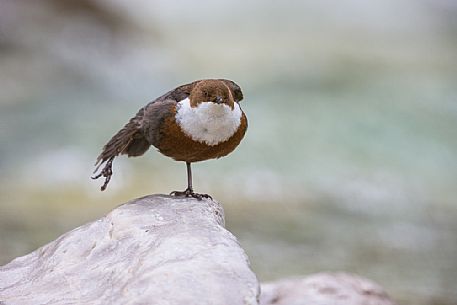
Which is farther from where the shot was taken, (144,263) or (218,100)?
(218,100)

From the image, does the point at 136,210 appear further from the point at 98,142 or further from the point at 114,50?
the point at 114,50

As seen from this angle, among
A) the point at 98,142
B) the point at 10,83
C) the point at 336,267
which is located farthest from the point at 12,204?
the point at 336,267

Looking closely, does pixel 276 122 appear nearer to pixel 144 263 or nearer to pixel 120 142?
pixel 120 142

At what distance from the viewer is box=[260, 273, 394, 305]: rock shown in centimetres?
412

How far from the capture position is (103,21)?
10.7 m

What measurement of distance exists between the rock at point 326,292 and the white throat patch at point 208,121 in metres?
1.06

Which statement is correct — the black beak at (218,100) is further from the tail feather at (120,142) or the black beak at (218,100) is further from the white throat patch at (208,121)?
the tail feather at (120,142)

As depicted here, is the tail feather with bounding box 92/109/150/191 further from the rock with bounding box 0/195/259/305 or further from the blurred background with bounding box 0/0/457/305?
the blurred background with bounding box 0/0/457/305

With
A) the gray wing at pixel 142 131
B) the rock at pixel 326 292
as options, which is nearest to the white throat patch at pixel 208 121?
the gray wing at pixel 142 131

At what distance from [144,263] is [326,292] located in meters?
1.71

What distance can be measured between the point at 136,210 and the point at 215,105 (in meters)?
Answer: 0.55

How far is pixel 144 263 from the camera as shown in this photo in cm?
268

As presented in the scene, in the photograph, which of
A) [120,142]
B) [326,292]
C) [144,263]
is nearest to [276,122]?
[326,292]

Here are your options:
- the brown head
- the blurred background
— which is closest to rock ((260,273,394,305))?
the brown head
